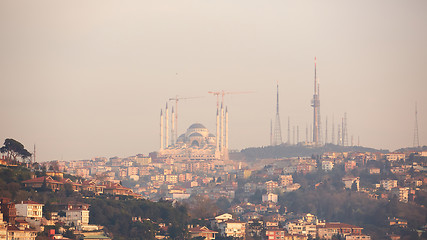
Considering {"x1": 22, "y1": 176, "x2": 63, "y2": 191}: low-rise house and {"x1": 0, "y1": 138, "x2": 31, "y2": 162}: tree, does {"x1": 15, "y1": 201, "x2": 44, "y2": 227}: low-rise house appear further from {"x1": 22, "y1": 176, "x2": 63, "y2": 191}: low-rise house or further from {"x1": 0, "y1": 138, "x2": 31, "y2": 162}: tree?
{"x1": 0, "y1": 138, "x2": 31, "y2": 162}: tree

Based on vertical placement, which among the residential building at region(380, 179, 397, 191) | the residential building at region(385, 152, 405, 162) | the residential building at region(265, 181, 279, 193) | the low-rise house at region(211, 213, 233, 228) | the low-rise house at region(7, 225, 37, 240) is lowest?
the low-rise house at region(211, 213, 233, 228)

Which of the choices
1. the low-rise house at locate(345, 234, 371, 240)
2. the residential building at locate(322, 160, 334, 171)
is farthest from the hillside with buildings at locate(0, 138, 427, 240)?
the residential building at locate(322, 160, 334, 171)

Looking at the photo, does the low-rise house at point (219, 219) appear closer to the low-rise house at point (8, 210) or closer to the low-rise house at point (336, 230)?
the low-rise house at point (336, 230)

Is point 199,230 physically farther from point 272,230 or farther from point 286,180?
point 286,180

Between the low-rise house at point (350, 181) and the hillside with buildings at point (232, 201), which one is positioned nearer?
the hillside with buildings at point (232, 201)

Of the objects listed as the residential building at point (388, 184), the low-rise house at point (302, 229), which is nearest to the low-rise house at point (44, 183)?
the low-rise house at point (302, 229)

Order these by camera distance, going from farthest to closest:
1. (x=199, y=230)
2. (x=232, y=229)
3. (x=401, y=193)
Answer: (x=401, y=193) → (x=232, y=229) → (x=199, y=230)

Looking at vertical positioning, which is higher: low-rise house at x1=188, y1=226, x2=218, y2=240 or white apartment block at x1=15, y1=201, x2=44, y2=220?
white apartment block at x1=15, y1=201, x2=44, y2=220

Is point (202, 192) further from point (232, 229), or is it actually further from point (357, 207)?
point (232, 229)

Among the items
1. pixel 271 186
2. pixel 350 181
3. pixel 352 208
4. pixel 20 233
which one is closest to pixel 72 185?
pixel 20 233
